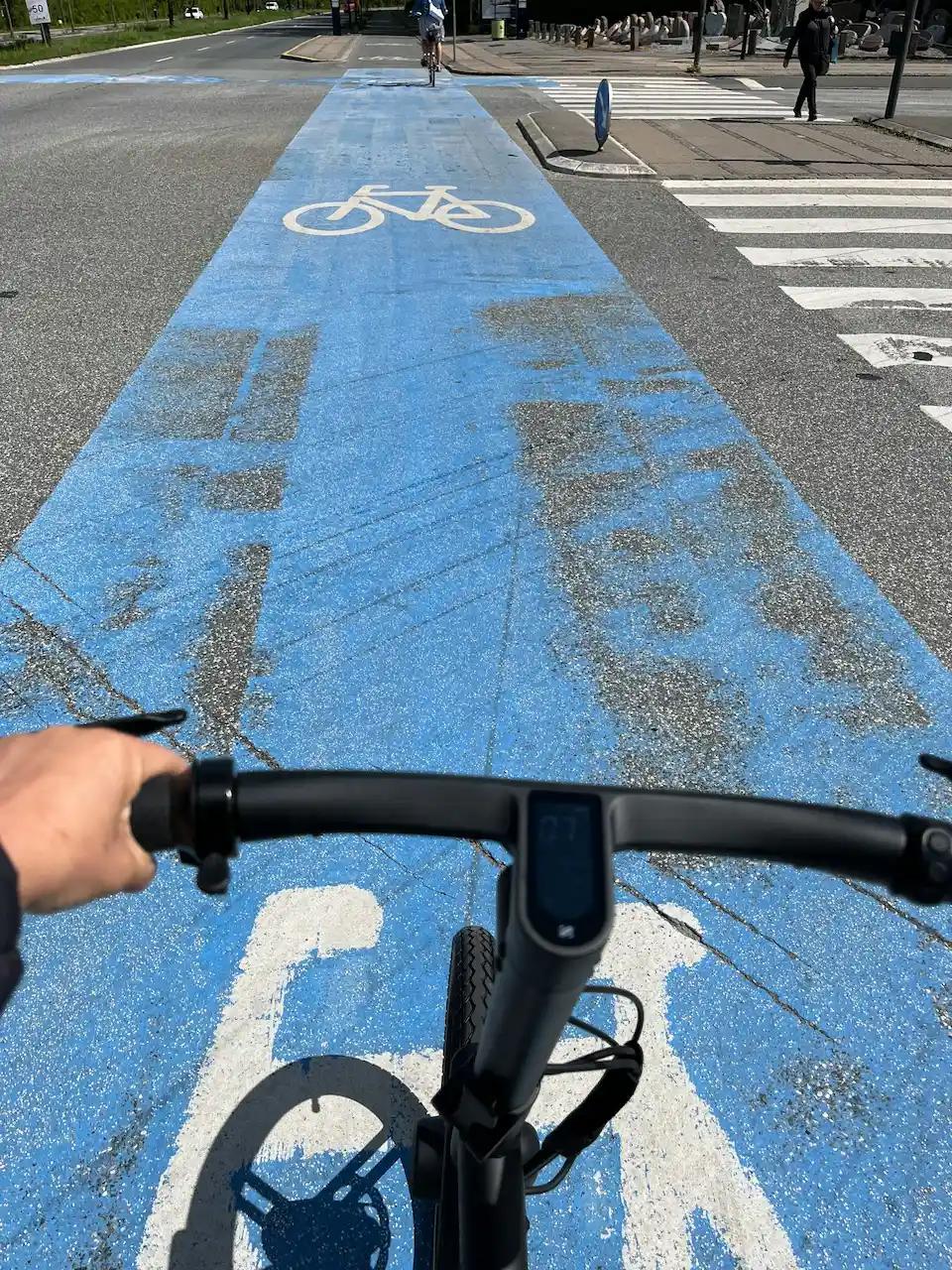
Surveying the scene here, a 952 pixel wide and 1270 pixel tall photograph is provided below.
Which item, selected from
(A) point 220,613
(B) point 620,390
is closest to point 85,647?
(A) point 220,613

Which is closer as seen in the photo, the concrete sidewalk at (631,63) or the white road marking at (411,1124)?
the white road marking at (411,1124)

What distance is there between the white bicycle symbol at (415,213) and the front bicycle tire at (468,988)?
983 centimetres

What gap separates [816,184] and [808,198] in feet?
3.54

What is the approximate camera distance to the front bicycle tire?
201cm

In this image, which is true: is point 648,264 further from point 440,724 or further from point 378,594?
point 440,724

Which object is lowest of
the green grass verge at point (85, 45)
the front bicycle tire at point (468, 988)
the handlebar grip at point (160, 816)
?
the front bicycle tire at point (468, 988)

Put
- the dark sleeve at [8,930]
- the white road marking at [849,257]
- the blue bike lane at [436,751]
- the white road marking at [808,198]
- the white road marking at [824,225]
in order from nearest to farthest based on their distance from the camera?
the dark sleeve at [8,930] → the blue bike lane at [436,751] → the white road marking at [849,257] → the white road marking at [824,225] → the white road marking at [808,198]

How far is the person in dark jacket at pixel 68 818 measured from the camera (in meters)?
0.86

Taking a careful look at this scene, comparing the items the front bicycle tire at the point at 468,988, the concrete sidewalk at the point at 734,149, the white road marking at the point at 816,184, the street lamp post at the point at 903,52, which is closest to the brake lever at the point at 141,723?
the front bicycle tire at the point at 468,988

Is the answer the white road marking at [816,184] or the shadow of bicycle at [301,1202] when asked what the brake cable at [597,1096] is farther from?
the white road marking at [816,184]

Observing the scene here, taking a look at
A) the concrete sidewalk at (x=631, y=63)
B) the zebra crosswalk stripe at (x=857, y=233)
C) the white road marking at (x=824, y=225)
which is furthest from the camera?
the concrete sidewalk at (x=631, y=63)

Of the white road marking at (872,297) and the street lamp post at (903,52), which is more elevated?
the street lamp post at (903,52)

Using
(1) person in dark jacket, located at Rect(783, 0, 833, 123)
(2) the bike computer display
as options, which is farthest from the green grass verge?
(2) the bike computer display

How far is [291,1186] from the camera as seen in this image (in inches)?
90.5
